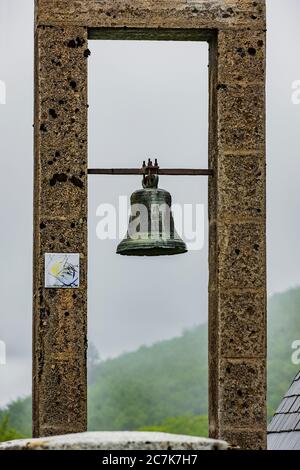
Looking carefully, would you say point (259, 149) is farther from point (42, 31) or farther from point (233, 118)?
point (42, 31)

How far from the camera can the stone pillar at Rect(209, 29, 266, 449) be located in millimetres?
9625

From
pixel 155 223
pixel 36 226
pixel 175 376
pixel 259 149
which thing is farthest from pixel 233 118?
pixel 175 376

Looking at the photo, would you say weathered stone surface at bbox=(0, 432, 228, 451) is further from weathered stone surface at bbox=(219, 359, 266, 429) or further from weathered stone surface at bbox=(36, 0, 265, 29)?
weathered stone surface at bbox=(36, 0, 265, 29)

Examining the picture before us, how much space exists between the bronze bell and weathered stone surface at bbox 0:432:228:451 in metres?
3.36

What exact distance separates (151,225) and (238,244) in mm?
581

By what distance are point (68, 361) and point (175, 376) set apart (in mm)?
42329

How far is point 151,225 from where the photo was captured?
32.1 ft

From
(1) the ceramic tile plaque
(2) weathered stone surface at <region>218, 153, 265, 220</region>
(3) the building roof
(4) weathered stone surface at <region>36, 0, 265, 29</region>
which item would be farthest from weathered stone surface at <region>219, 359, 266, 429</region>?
(3) the building roof

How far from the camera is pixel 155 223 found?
9.79m

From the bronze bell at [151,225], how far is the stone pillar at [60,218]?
1.10 feet

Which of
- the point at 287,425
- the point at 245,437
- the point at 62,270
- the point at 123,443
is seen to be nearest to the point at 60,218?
the point at 62,270

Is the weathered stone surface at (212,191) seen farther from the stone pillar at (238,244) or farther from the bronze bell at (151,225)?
the bronze bell at (151,225)

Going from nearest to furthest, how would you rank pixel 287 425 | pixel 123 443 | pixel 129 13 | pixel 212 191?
pixel 123 443, pixel 129 13, pixel 212 191, pixel 287 425

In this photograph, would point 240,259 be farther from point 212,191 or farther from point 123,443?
point 123,443
